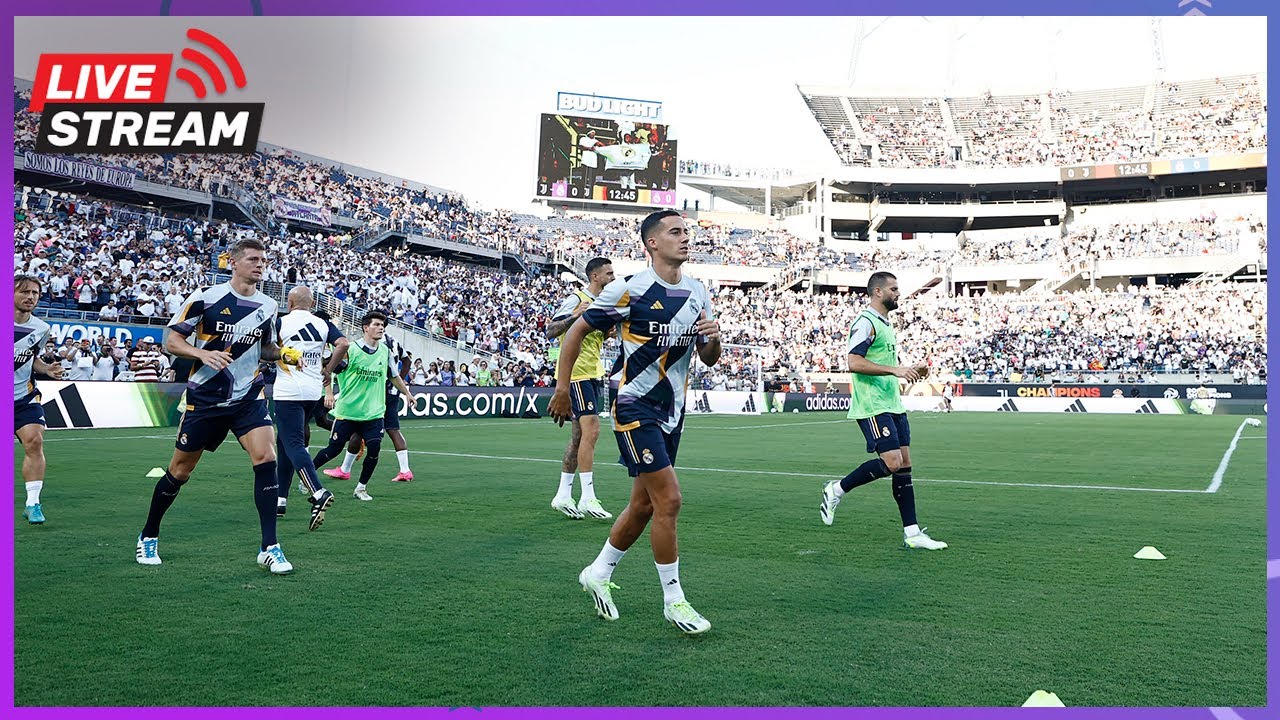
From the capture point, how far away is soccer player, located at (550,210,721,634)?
478 cm

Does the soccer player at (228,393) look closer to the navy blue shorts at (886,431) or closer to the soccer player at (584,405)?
the soccer player at (584,405)

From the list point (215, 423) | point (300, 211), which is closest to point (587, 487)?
point (215, 423)

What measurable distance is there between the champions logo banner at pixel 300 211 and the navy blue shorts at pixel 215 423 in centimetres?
4048

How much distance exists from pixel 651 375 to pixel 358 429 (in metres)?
6.08

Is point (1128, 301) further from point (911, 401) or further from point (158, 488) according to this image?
point (158, 488)

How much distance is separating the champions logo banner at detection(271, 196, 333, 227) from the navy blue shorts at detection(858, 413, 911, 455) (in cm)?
4122

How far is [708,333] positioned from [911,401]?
130ft

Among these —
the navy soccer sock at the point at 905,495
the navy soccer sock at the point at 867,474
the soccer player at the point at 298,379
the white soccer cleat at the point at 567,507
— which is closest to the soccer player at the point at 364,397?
the soccer player at the point at 298,379

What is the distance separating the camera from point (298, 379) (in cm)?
852

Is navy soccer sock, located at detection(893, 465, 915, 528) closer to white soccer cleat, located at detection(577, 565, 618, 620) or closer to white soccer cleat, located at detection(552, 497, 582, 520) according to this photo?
white soccer cleat, located at detection(552, 497, 582, 520)

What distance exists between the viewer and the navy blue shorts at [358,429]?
1009 centimetres

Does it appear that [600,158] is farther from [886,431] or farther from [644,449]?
[644,449]

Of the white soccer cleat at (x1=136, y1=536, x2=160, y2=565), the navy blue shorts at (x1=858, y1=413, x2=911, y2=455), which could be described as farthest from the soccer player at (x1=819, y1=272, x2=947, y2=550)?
the white soccer cleat at (x1=136, y1=536, x2=160, y2=565)

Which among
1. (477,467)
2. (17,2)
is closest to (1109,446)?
(477,467)
